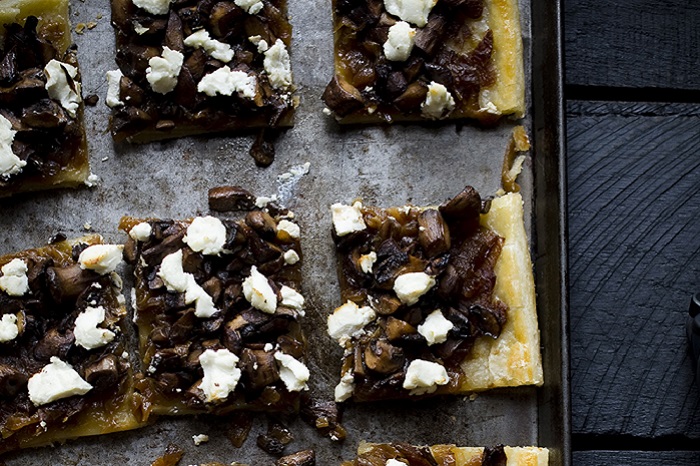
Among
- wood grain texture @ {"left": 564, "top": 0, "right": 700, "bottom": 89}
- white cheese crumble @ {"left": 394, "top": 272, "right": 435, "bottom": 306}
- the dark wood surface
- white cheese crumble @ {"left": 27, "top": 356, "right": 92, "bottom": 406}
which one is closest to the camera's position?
white cheese crumble @ {"left": 394, "top": 272, "right": 435, "bottom": 306}

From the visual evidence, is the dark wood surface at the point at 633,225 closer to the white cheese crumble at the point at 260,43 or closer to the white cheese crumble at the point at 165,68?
the white cheese crumble at the point at 260,43

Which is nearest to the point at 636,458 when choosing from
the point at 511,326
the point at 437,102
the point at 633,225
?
the point at 511,326

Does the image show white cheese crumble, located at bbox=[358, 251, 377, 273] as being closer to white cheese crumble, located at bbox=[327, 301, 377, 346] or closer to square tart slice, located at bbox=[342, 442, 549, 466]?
white cheese crumble, located at bbox=[327, 301, 377, 346]

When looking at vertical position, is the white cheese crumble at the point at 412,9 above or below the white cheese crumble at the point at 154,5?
below

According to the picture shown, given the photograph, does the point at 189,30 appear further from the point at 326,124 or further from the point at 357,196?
the point at 357,196

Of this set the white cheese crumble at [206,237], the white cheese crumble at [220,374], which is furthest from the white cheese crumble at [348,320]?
the white cheese crumble at [206,237]

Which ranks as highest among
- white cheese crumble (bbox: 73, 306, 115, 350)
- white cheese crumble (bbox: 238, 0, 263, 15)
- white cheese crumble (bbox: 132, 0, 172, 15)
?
white cheese crumble (bbox: 132, 0, 172, 15)

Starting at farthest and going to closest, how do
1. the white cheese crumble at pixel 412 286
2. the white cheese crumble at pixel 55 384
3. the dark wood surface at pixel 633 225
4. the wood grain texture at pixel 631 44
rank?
the wood grain texture at pixel 631 44 → the dark wood surface at pixel 633 225 → the white cheese crumble at pixel 55 384 → the white cheese crumble at pixel 412 286

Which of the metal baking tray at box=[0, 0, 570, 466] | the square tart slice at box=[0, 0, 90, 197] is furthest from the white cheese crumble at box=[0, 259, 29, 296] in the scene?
the square tart slice at box=[0, 0, 90, 197]
